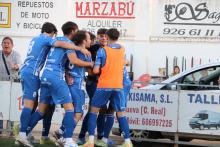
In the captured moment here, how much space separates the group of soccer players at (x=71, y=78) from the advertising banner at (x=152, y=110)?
76cm

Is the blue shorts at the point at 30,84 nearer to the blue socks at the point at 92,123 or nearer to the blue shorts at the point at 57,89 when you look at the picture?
the blue shorts at the point at 57,89

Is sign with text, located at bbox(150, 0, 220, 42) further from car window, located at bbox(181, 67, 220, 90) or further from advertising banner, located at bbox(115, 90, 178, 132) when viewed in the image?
advertising banner, located at bbox(115, 90, 178, 132)

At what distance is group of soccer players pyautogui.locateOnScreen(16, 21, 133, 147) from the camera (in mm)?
9273

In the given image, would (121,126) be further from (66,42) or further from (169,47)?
(169,47)

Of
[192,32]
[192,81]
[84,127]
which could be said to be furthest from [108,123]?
[192,32]

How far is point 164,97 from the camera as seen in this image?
35.0 ft

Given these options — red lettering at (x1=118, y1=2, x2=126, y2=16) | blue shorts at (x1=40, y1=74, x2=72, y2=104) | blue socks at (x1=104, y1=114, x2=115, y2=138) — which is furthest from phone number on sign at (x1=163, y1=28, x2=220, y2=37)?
blue shorts at (x1=40, y1=74, x2=72, y2=104)

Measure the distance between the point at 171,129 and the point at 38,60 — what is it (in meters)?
2.63

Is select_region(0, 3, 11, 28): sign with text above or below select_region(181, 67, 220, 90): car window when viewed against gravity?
above

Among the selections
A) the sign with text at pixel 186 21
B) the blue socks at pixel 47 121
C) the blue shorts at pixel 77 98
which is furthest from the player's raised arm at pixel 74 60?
the sign with text at pixel 186 21

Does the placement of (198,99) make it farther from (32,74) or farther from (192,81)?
(32,74)

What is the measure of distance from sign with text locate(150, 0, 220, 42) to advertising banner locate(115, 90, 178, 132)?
1161 cm

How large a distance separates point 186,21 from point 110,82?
43.2ft

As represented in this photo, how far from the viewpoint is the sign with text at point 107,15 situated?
75.0 feet
